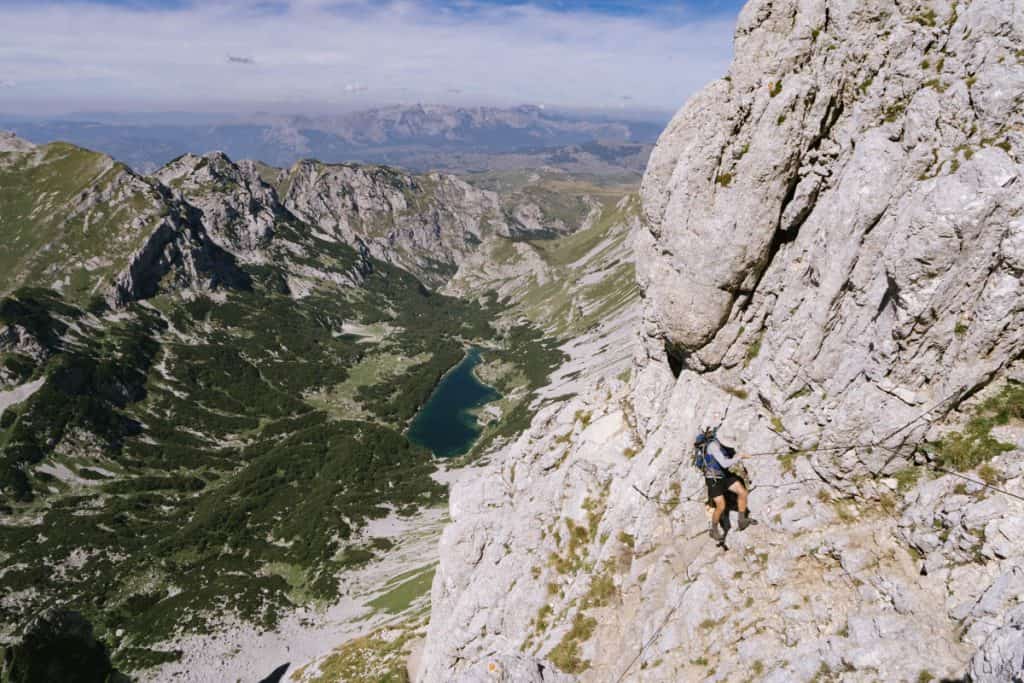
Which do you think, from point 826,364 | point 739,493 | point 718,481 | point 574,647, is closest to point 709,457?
point 718,481

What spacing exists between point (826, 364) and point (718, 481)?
642 cm

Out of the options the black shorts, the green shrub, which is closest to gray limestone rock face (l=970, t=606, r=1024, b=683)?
the black shorts

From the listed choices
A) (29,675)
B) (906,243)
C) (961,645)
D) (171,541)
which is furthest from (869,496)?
(171,541)

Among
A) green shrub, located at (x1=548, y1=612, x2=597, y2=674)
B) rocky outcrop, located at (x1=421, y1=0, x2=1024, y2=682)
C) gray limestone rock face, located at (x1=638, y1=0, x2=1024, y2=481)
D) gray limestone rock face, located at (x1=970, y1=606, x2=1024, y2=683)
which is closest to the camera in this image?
gray limestone rock face, located at (x1=970, y1=606, x2=1024, y2=683)

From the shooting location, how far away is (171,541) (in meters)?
152

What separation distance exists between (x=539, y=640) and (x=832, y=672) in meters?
16.0

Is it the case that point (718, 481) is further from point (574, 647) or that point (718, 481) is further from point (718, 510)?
point (574, 647)

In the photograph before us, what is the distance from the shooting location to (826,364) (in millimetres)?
20281

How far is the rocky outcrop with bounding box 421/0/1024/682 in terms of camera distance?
15648 millimetres

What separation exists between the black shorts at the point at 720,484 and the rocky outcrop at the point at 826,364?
1.83 m

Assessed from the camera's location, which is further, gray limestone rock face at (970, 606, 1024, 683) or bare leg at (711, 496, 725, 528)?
bare leg at (711, 496, 725, 528)

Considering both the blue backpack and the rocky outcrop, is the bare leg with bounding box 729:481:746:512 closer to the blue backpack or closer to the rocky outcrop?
the blue backpack

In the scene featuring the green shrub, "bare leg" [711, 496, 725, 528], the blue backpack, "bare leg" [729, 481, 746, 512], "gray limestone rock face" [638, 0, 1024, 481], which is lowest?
the green shrub

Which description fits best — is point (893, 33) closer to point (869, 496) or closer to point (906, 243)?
point (906, 243)
